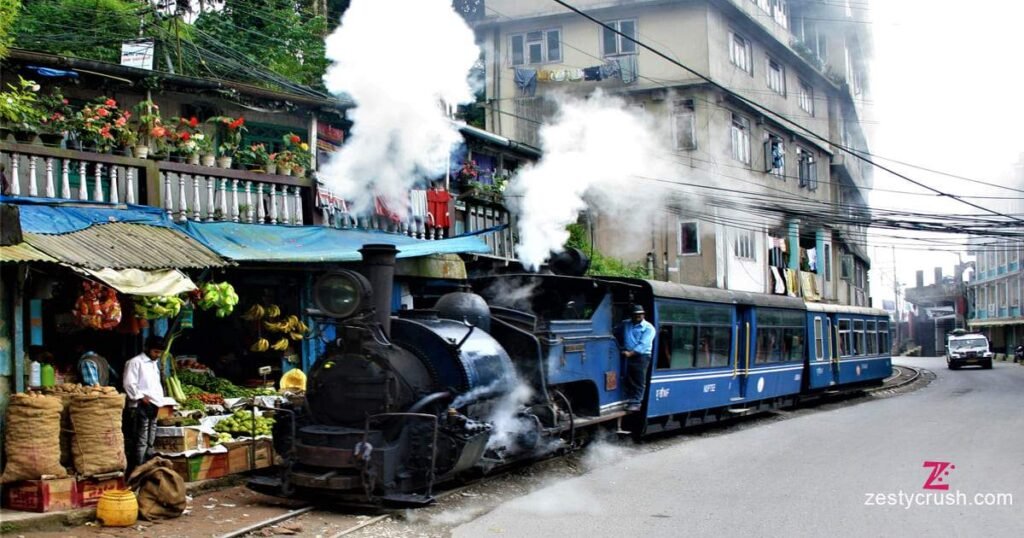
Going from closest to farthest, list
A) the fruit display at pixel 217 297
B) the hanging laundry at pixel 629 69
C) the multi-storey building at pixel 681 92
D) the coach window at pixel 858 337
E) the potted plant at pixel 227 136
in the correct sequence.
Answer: the fruit display at pixel 217 297 < the potted plant at pixel 227 136 < the coach window at pixel 858 337 < the multi-storey building at pixel 681 92 < the hanging laundry at pixel 629 69

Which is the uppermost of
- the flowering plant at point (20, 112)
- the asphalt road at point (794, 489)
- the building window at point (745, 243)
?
the flowering plant at point (20, 112)

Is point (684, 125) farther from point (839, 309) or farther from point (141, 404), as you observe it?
point (141, 404)

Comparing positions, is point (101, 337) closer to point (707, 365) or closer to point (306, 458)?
point (306, 458)

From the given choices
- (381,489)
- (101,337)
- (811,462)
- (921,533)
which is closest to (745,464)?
(811,462)

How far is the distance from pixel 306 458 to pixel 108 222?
164 inches

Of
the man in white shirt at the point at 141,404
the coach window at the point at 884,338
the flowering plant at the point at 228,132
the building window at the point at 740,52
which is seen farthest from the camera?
the building window at the point at 740,52

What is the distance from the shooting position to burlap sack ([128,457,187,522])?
294 inches

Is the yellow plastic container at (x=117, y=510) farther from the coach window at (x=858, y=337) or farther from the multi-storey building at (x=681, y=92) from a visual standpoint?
the coach window at (x=858, y=337)

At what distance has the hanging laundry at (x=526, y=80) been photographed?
24391 millimetres

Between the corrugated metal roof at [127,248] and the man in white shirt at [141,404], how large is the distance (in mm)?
1001

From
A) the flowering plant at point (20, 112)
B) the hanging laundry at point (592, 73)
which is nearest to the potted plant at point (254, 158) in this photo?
the flowering plant at point (20, 112)

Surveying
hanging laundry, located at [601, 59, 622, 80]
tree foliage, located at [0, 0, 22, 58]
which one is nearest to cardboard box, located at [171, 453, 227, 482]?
tree foliage, located at [0, 0, 22, 58]

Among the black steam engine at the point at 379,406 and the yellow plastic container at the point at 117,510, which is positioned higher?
the black steam engine at the point at 379,406

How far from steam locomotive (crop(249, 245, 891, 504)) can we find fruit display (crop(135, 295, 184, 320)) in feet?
6.95
